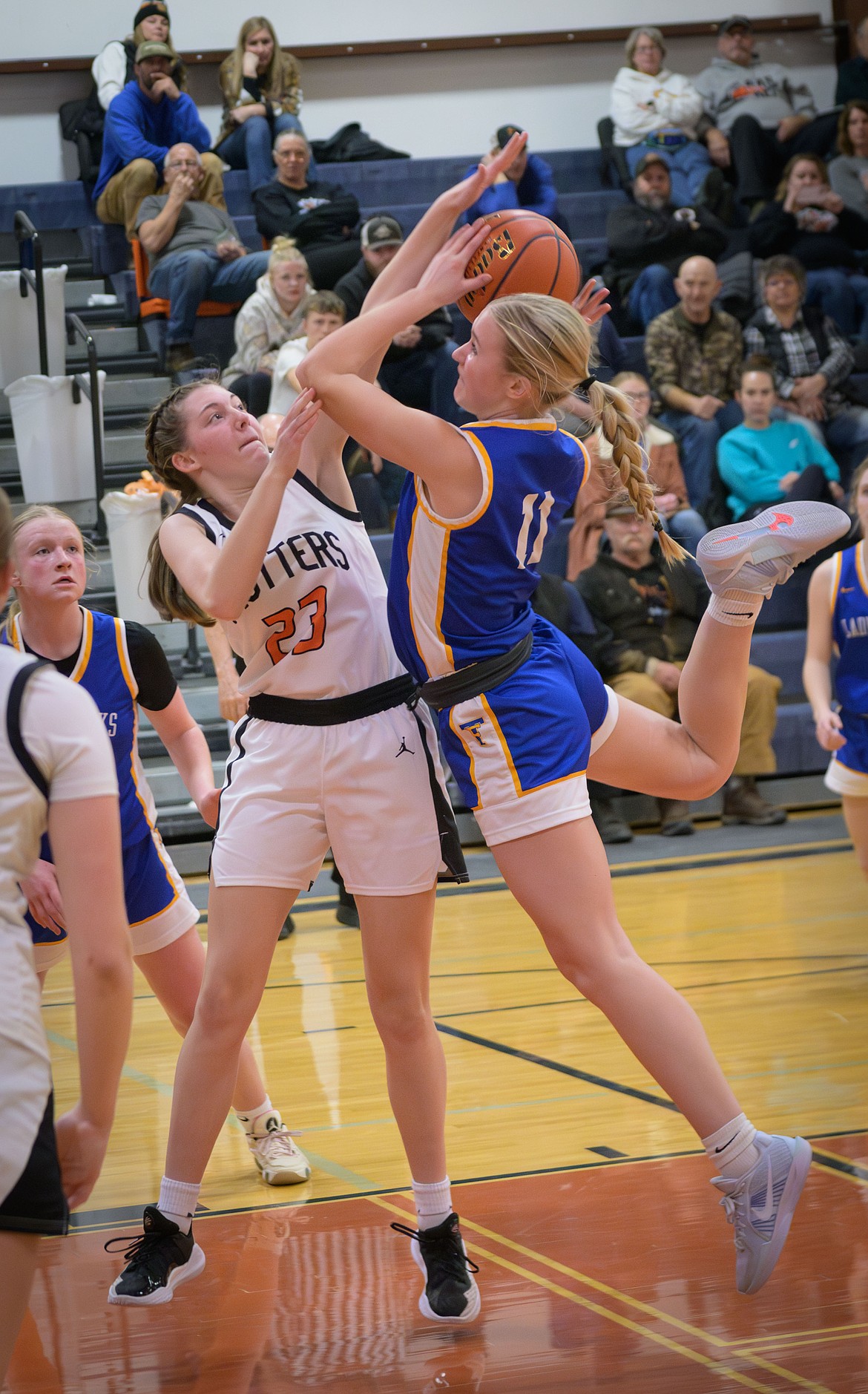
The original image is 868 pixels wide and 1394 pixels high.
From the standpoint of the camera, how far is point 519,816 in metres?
2.74

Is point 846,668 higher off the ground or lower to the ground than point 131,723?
lower

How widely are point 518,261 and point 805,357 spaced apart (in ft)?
24.8

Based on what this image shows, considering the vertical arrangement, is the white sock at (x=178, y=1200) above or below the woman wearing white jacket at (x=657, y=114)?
below

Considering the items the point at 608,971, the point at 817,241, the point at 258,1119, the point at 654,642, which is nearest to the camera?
the point at 608,971

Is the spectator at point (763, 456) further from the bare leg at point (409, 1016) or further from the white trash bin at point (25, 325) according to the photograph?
the bare leg at point (409, 1016)

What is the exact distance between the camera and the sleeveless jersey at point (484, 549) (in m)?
2.78

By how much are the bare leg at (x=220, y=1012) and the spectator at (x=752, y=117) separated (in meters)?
10.1

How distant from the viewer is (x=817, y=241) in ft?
36.1

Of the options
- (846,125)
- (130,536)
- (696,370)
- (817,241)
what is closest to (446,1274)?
(130,536)

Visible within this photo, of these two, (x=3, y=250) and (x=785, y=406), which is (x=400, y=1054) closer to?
(x=785, y=406)

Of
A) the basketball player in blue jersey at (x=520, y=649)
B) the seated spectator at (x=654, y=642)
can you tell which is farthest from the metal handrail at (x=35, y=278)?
the basketball player in blue jersey at (x=520, y=649)

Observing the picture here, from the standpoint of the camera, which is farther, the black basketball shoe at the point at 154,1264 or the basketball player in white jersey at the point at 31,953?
the black basketball shoe at the point at 154,1264

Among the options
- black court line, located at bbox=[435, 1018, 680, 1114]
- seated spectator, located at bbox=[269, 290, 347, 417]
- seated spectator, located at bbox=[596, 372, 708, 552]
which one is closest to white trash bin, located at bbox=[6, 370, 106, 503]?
seated spectator, located at bbox=[269, 290, 347, 417]

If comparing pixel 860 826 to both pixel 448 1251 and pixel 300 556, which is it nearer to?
pixel 448 1251
